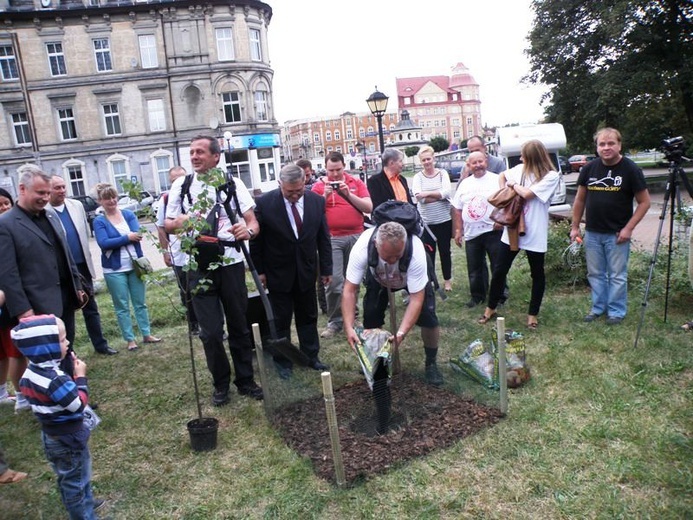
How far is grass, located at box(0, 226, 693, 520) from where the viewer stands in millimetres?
2807

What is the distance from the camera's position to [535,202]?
5.18 meters

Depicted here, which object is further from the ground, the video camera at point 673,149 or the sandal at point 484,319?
the video camera at point 673,149

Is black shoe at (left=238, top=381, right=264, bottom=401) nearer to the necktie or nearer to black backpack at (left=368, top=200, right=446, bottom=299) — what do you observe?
the necktie

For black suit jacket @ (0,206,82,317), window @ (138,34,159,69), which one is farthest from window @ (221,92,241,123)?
black suit jacket @ (0,206,82,317)

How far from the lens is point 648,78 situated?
1933 cm

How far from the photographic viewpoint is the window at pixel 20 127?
1319 inches

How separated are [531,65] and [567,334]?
21.9m

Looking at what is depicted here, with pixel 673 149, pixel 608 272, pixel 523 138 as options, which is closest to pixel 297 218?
pixel 608 272

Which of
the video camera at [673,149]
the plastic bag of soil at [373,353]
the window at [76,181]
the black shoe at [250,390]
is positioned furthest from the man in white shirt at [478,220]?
the window at [76,181]

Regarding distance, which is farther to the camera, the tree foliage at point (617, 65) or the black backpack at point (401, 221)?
the tree foliage at point (617, 65)

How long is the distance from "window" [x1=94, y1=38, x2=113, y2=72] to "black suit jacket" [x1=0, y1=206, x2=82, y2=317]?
34987 mm

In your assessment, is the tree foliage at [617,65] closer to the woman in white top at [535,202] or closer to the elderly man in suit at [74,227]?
the woman in white top at [535,202]

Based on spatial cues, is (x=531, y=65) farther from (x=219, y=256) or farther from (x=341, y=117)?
(x=341, y=117)

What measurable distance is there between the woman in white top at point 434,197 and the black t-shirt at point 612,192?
173 centimetres
